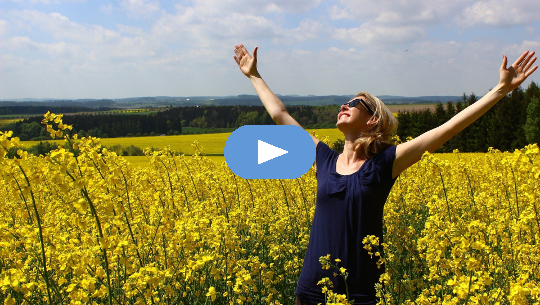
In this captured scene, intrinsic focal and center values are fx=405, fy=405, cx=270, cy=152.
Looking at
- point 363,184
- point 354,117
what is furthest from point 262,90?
point 363,184

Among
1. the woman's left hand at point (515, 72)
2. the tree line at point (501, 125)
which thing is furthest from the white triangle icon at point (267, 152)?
the tree line at point (501, 125)

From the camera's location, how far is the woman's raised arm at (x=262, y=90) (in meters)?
3.06

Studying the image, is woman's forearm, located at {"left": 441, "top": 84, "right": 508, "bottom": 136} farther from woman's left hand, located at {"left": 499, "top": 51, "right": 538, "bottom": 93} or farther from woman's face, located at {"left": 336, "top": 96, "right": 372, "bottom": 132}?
woman's face, located at {"left": 336, "top": 96, "right": 372, "bottom": 132}

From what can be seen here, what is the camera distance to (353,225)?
8.00 feet

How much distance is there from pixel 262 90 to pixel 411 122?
31.2 metres

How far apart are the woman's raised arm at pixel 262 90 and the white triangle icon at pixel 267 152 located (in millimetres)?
271

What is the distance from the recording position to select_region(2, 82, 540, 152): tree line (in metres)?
28.8

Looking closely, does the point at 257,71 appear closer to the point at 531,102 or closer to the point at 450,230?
the point at 450,230

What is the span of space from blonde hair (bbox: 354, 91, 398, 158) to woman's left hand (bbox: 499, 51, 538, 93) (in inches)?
25.9

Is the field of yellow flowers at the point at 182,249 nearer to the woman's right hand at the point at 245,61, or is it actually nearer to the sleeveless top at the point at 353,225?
the sleeveless top at the point at 353,225

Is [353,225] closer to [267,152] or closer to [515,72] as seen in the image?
[267,152]

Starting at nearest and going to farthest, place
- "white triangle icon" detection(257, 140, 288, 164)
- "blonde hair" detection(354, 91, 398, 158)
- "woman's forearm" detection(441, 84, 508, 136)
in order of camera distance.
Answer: "woman's forearm" detection(441, 84, 508, 136)
"blonde hair" detection(354, 91, 398, 158)
"white triangle icon" detection(257, 140, 288, 164)

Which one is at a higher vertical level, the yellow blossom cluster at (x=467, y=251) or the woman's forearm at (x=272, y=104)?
the woman's forearm at (x=272, y=104)

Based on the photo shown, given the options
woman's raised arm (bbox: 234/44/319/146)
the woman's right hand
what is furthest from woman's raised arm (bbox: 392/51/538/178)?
the woman's right hand
